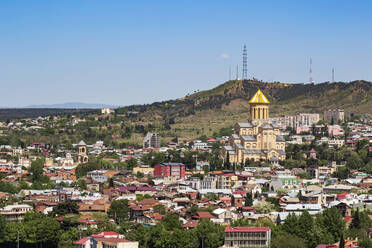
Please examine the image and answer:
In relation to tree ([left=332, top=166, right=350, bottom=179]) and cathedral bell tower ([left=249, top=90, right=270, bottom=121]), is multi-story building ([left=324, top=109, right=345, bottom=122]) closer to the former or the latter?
cathedral bell tower ([left=249, top=90, right=270, bottom=121])

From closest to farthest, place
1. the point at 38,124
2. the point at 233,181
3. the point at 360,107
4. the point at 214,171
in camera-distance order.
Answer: the point at 233,181, the point at 214,171, the point at 360,107, the point at 38,124

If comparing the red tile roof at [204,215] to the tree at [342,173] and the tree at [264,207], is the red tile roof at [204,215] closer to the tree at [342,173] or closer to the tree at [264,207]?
the tree at [264,207]

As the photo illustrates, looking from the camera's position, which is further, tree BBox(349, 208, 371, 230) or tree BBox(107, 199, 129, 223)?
tree BBox(107, 199, 129, 223)

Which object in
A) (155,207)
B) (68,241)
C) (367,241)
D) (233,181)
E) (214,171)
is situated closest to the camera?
(367,241)

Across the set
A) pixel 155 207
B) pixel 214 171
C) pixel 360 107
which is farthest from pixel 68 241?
pixel 360 107

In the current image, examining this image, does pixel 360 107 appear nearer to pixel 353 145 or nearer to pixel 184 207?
pixel 353 145

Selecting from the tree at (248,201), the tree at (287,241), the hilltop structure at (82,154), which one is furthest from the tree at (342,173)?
the tree at (287,241)

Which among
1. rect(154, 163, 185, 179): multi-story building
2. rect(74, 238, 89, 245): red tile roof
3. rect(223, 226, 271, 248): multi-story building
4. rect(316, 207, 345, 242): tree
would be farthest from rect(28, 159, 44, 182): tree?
rect(316, 207, 345, 242): tree
